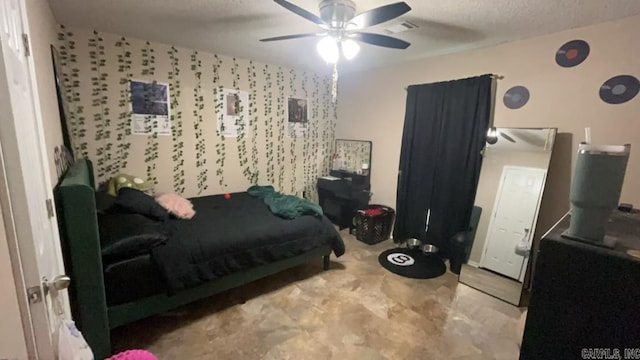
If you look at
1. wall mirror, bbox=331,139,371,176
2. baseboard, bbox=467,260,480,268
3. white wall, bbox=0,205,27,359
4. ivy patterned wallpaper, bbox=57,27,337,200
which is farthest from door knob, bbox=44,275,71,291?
wall mirror, bbox=331,139,371,176

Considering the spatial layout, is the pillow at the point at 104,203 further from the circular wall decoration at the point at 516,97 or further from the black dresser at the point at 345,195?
the circular wall decoration at the point at 516,97

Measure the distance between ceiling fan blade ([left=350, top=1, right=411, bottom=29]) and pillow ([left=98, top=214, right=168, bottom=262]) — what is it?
196 centimetres

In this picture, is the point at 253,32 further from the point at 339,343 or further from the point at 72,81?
the point at 339,343

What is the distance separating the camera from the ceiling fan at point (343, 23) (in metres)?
1.66

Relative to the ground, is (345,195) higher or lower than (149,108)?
lower

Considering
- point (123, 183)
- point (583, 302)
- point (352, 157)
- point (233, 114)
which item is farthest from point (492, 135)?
point (123, 183)

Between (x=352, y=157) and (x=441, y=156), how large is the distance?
147 centimetres

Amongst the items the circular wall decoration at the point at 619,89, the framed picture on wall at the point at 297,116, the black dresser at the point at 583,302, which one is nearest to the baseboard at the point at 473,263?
the circular wall decoration at the point at 619,89

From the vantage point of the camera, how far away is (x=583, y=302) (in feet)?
2.15

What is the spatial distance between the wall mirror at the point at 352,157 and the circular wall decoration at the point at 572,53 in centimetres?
222

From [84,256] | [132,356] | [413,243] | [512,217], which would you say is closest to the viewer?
[132,356]

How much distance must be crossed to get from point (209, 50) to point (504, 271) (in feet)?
12.8

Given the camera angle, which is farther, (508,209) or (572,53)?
(508,209)

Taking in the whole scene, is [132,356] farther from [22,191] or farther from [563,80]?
[563,80]
